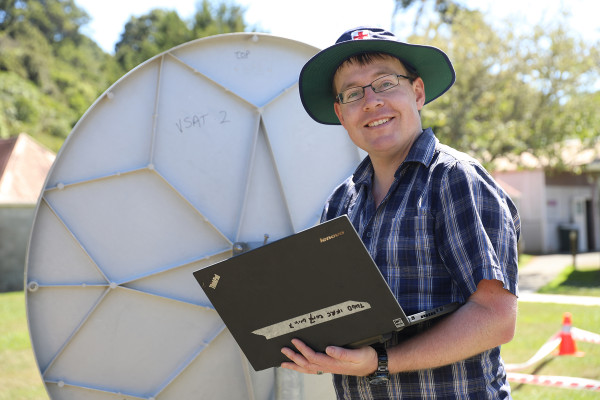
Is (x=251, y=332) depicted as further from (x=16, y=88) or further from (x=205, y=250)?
(x=16, y=88)

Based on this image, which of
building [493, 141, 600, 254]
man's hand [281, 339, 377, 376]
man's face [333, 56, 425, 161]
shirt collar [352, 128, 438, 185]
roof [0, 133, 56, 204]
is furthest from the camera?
building [493, 141, 600, 254]

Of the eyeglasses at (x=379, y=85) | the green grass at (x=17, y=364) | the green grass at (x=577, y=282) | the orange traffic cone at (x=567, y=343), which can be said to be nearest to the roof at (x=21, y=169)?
the green grass at (x=17, y=364)

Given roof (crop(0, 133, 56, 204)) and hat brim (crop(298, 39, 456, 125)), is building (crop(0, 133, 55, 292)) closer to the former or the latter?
roof (crop(0, 133, 56, 204))

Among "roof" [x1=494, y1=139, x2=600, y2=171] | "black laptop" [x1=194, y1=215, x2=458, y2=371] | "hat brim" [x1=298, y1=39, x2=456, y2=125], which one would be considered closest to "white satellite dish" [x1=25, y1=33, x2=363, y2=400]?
"hat brim" [x1=298, y1=39, x2=456, y2=125]

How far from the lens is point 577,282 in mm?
18516

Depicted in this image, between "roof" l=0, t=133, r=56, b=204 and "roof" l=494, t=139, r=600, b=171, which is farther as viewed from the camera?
"roof" l=0, t=133, r=56, b=204

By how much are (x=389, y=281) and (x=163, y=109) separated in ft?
9.42

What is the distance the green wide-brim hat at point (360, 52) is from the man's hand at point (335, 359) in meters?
1.23

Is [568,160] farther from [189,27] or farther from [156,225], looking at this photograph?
[189,27]

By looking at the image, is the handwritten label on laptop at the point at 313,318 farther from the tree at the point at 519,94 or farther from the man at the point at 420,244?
the tree at the point at 519,94

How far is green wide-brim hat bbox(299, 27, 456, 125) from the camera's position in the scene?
7.99 feet

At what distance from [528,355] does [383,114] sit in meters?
8.19

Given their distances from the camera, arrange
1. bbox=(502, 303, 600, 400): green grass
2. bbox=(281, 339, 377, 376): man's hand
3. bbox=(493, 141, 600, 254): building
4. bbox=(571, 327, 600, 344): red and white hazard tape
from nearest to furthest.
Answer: bbox=(281, 339, 377, 376): man's hand < bbox=(502, 303, 600, 400): green grass < bbox=(571, 327, 600, 344): red and white hazard tape < bbox=(493, 141, 600, 254): building

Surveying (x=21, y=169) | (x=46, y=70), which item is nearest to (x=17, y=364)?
(x=21, y=169)
